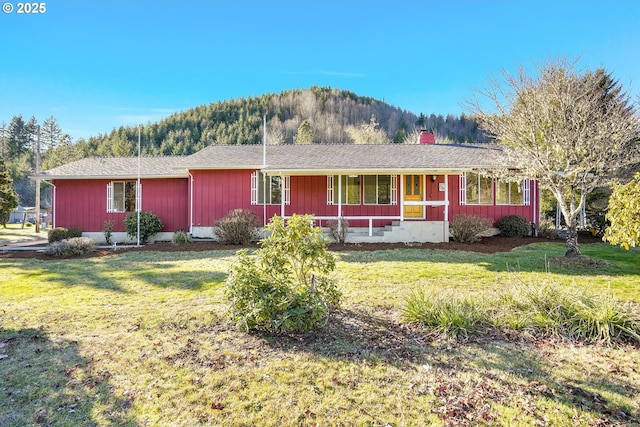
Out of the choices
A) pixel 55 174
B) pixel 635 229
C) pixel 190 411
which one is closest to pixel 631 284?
pixel 635 229

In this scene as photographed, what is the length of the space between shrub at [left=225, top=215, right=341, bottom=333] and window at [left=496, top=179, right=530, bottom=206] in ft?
39.4

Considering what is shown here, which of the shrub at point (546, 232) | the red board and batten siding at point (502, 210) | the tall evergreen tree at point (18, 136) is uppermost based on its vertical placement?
the tall evergreen tree at point (18, 136)

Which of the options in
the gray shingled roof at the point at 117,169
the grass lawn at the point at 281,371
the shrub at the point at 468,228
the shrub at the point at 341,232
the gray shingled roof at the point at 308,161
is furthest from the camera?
the gray shingled roof at the point at 117,169

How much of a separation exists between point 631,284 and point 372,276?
477 centimetres

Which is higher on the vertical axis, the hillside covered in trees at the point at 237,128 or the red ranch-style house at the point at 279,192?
the hillside covered in trees at the point at 237,128

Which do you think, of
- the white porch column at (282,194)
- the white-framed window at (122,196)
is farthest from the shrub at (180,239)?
the white porch column at (282,194)

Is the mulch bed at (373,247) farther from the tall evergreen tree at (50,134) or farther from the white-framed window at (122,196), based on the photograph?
the tall evergreen tree at (50,134)

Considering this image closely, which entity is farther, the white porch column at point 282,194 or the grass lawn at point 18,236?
the grass lawn at point 18,236

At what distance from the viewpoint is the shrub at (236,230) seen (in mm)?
11867

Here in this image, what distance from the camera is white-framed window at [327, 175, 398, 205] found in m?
13.8

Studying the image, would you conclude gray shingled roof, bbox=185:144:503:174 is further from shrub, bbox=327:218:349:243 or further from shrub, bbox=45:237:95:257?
shrub, bbox=45:237:95:257

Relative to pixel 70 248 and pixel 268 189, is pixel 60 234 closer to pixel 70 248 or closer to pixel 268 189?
pixel 70 248

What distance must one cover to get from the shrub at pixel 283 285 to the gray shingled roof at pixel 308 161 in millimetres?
8036

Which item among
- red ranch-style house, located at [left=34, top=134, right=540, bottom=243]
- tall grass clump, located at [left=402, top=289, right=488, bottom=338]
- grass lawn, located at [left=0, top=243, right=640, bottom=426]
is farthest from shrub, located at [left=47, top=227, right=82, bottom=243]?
tall grass clump, located at [left=402, top=289, right=488, bottom=338]
